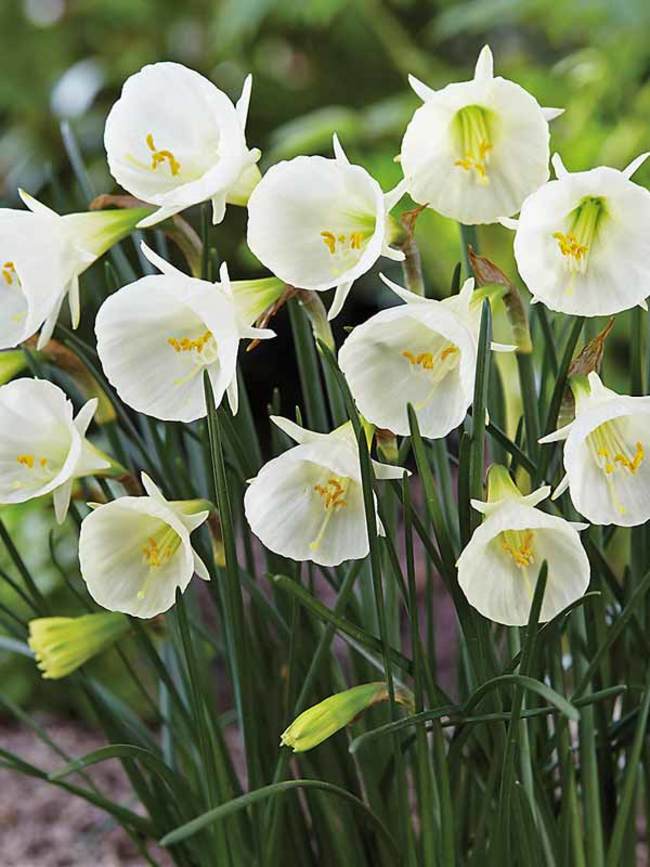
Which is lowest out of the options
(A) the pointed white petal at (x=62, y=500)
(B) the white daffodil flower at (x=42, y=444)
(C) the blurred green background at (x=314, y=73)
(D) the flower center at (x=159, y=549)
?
(D) the flower center at (x=159, y=549)

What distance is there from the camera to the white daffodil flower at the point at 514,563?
44 centimetres

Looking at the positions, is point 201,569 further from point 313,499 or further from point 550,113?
point 550,113

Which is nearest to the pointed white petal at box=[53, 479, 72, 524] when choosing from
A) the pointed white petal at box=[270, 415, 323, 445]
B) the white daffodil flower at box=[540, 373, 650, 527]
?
the pointed white petal at box=[270, 415, 323, 445]

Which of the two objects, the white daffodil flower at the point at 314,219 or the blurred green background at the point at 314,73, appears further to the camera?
the blurred green background at the point at 314,73

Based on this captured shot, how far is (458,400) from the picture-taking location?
1.43 feet

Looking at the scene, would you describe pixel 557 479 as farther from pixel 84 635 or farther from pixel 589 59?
pixel 589 59

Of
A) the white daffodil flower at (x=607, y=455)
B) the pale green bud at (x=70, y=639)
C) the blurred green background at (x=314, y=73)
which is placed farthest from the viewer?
the blurred green background at (x=314, y=73)

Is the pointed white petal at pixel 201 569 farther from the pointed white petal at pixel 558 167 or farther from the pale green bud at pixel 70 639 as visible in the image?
the pointed white petal at pixel 558 167

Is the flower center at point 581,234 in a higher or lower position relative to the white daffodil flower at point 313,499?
higher

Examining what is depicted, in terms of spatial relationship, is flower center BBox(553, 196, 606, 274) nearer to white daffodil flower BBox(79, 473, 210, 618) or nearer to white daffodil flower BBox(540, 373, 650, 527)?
white daffodil flower BBox(540, 373, 650, 527)

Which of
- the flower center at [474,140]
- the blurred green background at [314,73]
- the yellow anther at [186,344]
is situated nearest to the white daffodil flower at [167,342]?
the yellow anther at [186,344]

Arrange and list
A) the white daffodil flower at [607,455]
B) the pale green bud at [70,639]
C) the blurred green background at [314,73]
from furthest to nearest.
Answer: the blurred green background at [314,73], the pale green bud at [70,639], the white daffodil flower at [607,455]

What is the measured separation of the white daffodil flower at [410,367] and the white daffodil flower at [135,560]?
0.09 meters

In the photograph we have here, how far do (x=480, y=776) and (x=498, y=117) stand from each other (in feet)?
1.13
